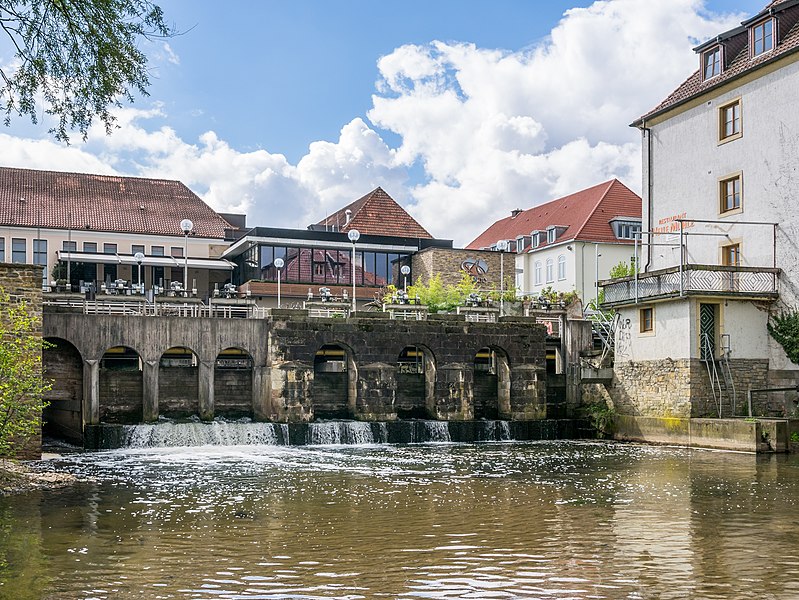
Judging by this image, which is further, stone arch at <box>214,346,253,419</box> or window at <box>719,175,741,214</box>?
stone arch at <box>214,346,253,419</box>

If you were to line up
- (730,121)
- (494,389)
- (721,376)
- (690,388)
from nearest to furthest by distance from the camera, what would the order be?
(690,388), (721,376), (730,121), (494,389)

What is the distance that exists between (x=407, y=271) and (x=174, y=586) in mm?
42608

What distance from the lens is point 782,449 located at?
27.5 meters

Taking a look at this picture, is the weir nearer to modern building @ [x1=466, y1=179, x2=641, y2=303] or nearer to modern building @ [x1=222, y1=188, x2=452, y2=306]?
modern building @ [x1=222, y1=188, x2=452, y2=306]

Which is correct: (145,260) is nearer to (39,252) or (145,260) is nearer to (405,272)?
(39,252)

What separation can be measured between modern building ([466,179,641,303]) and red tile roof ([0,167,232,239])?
20271 mm

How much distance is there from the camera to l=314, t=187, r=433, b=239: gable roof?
2406 inches

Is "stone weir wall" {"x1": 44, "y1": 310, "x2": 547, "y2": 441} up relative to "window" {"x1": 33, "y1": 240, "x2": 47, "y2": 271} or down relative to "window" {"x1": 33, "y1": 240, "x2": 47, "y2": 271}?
down

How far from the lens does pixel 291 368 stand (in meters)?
34.7

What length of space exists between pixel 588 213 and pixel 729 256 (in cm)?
2785

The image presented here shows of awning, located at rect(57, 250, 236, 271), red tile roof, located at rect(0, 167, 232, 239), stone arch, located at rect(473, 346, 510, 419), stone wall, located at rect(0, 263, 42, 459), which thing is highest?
red tile roof, located at rect(0, 167, 232, 239)

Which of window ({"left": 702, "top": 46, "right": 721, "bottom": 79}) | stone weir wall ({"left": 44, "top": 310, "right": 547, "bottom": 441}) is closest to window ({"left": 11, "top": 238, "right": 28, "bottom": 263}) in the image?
stone weir wall ({"left": 44, "top": 310, "right": 547, "bottom": 441})

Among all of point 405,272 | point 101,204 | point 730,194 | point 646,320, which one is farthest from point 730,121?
point 101,204

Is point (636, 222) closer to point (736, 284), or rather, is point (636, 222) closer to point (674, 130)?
point (674, 130)
